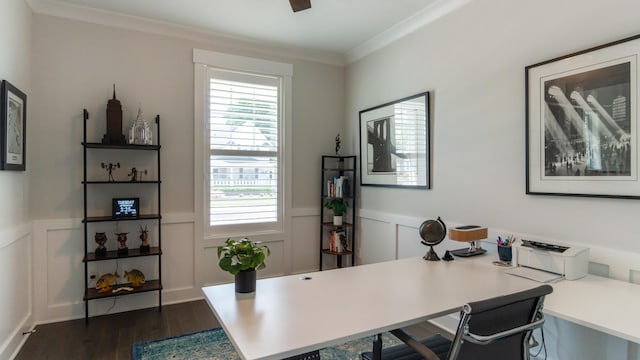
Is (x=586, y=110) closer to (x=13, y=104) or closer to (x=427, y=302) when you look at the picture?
(x=427, y=302)

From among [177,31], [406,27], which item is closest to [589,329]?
[406,27]

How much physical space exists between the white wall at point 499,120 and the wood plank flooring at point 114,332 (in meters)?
1.11

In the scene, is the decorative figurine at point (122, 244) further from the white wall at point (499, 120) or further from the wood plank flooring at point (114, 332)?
the white wall at point (499, 120)

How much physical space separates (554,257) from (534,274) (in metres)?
0.14

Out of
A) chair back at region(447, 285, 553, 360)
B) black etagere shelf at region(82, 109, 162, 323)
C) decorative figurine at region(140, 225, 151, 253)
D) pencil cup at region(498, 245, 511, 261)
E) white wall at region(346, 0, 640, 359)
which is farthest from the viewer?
decorative figurine at region(140, 225, 151, 253)

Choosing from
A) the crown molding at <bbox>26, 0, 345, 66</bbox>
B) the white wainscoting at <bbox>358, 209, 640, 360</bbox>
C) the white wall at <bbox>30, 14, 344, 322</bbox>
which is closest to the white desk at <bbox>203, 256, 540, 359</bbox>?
the white wainscoting at <bbox>358, 209, 640, 360</bbox>

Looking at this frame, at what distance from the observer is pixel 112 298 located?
328cm

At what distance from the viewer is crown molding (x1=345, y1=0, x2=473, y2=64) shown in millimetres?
2888

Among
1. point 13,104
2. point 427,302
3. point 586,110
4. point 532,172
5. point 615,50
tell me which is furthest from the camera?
point 13,104

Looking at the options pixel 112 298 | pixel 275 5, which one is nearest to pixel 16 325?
pixel 112 298

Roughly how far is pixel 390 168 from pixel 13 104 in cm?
307

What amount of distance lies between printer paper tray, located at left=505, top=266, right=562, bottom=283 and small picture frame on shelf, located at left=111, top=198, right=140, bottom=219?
9.81 ft

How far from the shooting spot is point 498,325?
1277 mm

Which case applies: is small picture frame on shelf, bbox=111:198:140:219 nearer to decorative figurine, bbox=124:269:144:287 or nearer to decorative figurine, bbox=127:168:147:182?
decorative figurine, bbox=127:168:147:182
